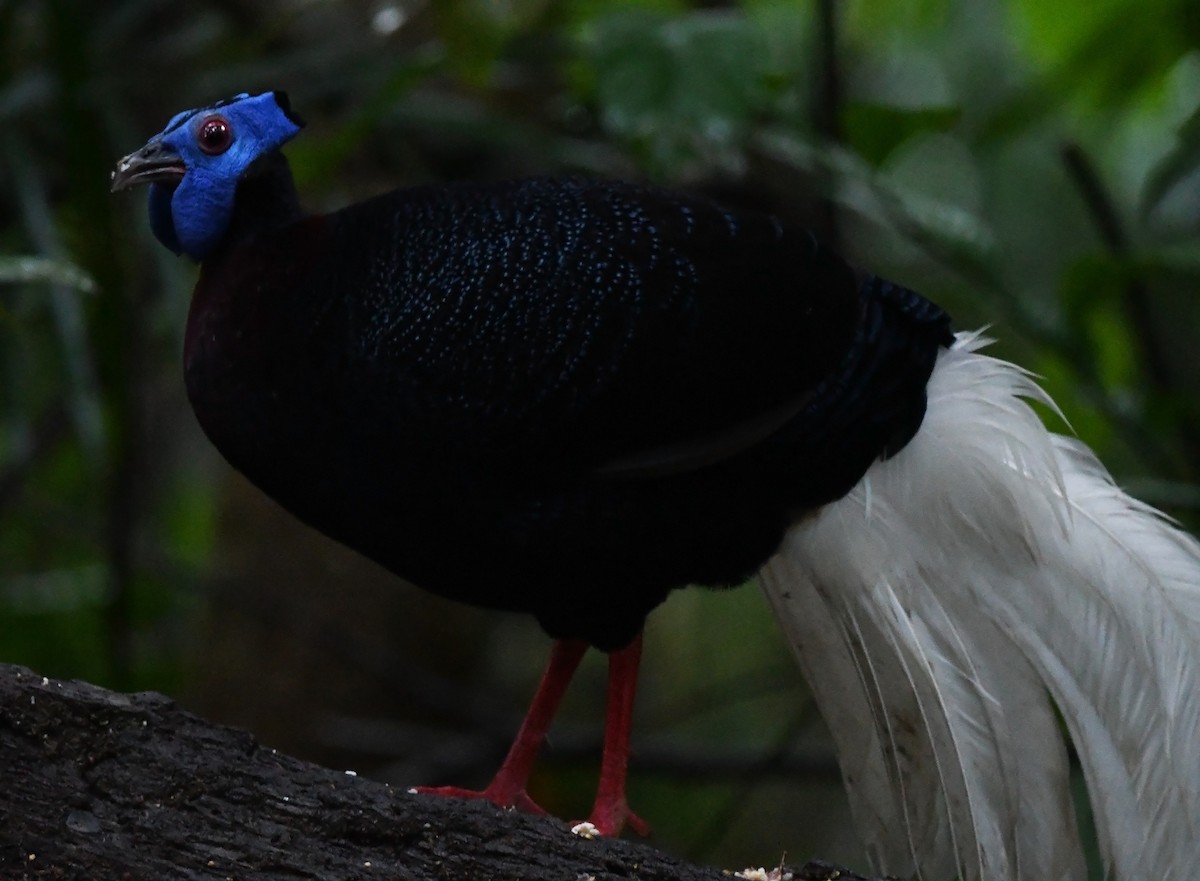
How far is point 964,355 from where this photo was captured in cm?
279

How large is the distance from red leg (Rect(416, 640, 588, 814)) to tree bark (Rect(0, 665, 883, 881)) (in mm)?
658

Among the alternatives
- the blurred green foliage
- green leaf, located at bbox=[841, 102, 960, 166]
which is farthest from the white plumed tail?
green leaf, located at bbox=[841, 102, 960, 166]

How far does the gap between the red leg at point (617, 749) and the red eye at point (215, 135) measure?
3.49ft

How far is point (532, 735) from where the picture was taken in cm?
272

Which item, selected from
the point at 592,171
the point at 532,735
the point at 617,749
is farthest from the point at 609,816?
the point at 592,171

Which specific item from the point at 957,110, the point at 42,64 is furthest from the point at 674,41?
the point at 42,64

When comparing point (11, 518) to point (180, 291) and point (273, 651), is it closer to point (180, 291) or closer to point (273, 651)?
point (273, 651)

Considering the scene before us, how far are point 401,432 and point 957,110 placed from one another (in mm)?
1582

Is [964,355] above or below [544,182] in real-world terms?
below

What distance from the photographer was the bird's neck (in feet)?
8.58

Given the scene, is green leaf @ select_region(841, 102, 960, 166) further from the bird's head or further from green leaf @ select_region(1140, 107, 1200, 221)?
the bird's head

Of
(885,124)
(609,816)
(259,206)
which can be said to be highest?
(885,124)

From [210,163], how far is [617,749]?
3.87 feet

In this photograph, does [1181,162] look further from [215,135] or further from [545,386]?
[215,135]
